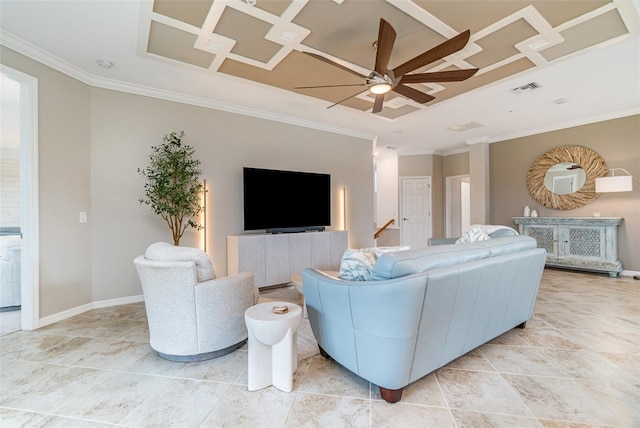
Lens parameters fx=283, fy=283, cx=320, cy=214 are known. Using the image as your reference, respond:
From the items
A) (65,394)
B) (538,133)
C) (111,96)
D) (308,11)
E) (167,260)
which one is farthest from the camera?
(538,133)

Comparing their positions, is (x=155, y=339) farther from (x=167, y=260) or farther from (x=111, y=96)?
(x=111, y=96)

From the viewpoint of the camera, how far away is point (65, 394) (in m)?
1.79

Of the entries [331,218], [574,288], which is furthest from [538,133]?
[331,218]

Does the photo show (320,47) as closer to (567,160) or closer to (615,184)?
(615,184)

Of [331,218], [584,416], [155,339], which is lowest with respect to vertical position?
[584,416]

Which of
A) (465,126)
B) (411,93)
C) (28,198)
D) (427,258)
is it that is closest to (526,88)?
(465,126)

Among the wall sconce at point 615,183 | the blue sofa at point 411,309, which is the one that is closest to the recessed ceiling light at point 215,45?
the blue sofa at point 411,309

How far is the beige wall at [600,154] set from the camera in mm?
4609

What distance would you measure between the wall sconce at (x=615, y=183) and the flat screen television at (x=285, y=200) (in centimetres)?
433

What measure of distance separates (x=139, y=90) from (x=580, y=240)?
719 centimetres

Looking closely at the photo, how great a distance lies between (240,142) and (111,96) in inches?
64.6

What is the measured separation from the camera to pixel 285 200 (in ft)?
14.6

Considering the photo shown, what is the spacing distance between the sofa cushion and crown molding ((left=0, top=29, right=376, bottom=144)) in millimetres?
3577

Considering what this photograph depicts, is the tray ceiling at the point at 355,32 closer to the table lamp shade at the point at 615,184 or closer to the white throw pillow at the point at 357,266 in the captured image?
the white throw pillow at the point at 357,266
